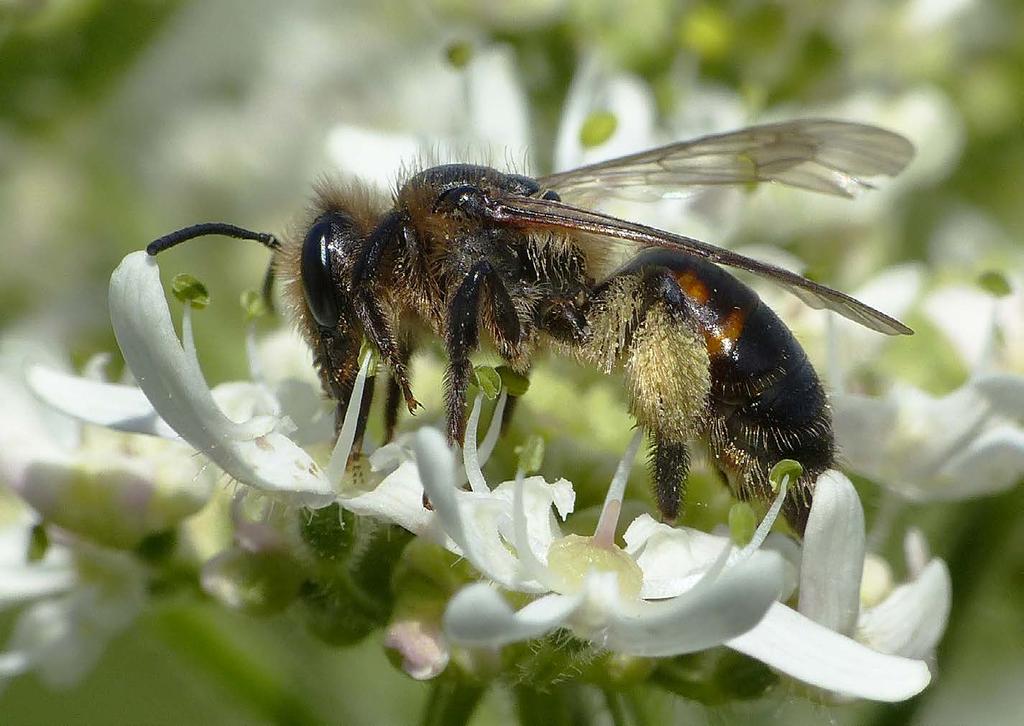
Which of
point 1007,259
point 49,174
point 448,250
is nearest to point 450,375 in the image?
point 448,250

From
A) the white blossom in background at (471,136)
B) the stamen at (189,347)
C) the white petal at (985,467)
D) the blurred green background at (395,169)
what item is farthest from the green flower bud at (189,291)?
the white petal at (985,467)

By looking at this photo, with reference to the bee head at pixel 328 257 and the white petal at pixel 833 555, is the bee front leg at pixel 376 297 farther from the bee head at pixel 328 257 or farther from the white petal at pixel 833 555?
the white petal at pixel 833 555

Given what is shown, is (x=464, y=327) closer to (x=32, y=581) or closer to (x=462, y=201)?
(x=462, y=201)

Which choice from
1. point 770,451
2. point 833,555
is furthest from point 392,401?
point 833,555

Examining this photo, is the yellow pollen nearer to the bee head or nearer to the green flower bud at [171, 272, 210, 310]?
the bee head

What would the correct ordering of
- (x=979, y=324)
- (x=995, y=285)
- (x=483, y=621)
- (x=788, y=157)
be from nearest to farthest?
(x=483, y=621)
(x=788, y=157)
(x=995, y=285)
(x=979, y=324)

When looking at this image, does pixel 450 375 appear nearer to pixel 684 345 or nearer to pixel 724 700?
pixel 684 345
